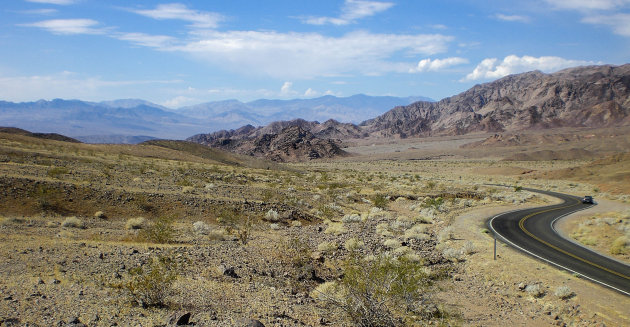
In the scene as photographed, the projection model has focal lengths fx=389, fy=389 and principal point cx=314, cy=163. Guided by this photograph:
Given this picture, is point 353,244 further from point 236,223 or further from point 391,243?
point 236,223

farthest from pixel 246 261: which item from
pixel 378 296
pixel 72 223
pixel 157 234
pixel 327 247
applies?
pixel 72 223

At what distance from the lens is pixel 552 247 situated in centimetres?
1923

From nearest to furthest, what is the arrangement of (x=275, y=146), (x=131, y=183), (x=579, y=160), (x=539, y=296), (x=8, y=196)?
(x=539, y=296) < (x=8, y=196) < (x=131, y=183) < (x=579, y=160) < (x=275, y=146)

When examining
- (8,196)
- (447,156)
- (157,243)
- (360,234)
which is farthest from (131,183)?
(447,156)

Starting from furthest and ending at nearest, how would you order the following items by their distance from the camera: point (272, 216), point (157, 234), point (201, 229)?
point (272, 216), point (201, 229), point (157, 234)

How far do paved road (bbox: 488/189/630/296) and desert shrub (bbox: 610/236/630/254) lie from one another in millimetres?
1001

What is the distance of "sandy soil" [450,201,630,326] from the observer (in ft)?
36.3

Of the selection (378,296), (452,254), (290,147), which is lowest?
(452,254)

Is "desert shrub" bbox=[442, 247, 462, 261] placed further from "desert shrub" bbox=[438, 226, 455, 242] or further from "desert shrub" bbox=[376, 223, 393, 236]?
"desert shrub" bbox=[376, 223, 393, 236]

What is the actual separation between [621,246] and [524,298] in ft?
32.2

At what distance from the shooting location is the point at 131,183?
73.5 feet

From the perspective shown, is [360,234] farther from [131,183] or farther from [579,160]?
[579,160]

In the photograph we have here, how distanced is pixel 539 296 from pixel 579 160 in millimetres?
100988

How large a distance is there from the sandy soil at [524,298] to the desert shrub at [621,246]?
511 cm
